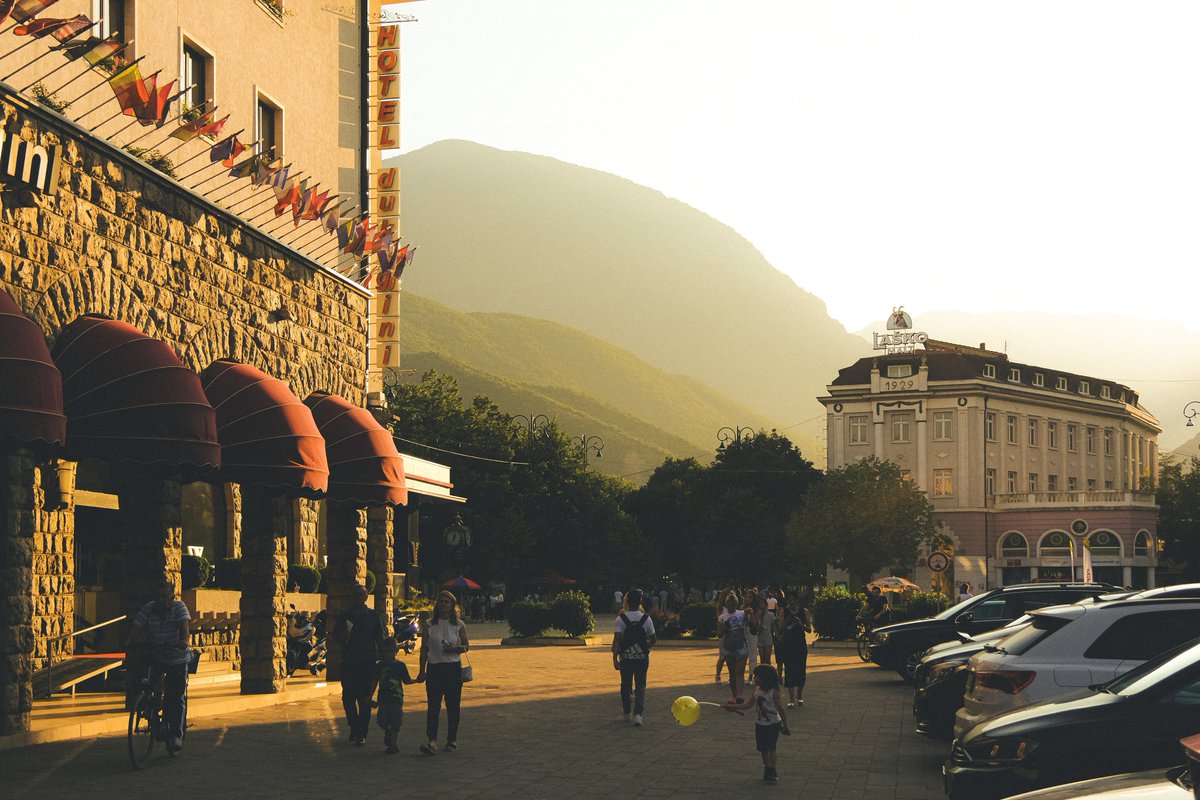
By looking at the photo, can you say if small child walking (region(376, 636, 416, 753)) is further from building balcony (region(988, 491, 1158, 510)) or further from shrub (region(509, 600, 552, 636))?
building balcony (region(988, 491, 1158, 510))

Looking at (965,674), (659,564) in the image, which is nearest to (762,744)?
(965,674)

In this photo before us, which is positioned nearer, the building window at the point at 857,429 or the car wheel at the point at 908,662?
the car wheel at the point at 908,662

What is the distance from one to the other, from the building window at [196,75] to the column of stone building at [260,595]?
20.6 ft

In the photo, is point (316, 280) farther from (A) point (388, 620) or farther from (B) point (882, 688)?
(B) point (882, 688)

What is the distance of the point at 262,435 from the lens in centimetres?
1902

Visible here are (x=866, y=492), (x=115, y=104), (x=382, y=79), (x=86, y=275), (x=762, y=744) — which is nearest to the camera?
(x=762, y=744)

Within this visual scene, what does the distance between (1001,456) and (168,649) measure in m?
86.2

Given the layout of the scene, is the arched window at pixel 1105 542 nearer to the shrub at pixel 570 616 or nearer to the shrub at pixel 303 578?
the shrub at pixel 570 616

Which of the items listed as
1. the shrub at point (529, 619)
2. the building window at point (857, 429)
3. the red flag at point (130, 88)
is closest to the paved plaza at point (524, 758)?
the red flag at point (130, 88)

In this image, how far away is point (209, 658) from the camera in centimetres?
2338

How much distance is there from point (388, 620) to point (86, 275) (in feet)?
40.6

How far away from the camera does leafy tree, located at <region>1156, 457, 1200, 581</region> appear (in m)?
92.6

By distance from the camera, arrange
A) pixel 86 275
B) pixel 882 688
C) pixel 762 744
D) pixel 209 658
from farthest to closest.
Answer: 1. pixel 882 688
2. pixel 209 658
3. pixel 86 275
4. pixel 762 744

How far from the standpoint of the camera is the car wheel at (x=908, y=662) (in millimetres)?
25219
